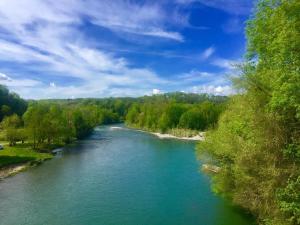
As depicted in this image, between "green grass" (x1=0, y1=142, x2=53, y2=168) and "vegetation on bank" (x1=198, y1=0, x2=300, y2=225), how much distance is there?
35825mm

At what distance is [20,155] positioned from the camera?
49.7 m

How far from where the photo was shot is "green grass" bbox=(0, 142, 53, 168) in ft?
149

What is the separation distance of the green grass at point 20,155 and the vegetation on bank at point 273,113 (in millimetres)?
35825

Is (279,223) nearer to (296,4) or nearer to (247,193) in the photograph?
(247,193)

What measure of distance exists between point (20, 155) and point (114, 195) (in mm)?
26320

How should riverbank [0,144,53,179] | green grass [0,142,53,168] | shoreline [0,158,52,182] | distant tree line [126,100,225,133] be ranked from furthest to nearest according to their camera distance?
distant tree line [126,100,225,133], green grass [0,142,53,168], riverbank [0,144,53,179], shoreline [0,158,52,182]

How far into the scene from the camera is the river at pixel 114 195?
24156 mm

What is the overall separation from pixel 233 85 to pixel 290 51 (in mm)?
7637

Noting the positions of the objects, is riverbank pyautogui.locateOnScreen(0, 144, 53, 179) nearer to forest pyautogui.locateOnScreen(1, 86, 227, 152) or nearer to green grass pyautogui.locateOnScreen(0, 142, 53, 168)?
green grass pyautogui.locateOnScreen(0, 142, 53, 168)

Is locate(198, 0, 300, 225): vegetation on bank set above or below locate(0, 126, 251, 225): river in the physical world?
above

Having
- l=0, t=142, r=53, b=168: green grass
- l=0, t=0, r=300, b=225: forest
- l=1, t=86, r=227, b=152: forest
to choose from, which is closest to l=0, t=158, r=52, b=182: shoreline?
l=0, t=142, r=53, b=168: green grass

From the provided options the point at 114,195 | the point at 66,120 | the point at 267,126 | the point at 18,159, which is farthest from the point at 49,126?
the point at 267,126

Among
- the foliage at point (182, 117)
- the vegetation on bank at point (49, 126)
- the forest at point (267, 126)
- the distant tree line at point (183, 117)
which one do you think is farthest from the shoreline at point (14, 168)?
the foliage at point (182, 117)

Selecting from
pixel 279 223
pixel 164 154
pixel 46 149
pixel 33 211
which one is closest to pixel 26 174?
pixel 33 211
